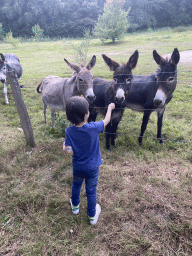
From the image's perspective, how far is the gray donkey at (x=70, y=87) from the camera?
10.9ft

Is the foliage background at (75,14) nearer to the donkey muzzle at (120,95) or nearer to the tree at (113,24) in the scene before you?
the tree at (113,24)

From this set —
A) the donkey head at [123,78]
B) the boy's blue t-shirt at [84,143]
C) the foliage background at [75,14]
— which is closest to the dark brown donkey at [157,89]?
the donkey head at [123,78]

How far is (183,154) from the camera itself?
346cm

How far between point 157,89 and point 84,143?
2181 mm

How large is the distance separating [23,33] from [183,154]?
60.2 m

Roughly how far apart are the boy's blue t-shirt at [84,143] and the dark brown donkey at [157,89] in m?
1.67

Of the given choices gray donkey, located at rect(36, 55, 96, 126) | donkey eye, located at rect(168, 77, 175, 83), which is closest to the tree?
gray donkey, located at rect(36, 55, 96, 126)

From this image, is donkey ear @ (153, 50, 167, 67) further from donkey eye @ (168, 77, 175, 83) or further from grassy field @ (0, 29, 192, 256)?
grassy field @ (0, 29, 192, 256)

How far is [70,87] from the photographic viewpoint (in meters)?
3.79

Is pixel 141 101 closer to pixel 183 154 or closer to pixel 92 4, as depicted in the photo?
pixel 183 154

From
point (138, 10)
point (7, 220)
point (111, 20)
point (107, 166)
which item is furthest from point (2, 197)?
point (138, 10)

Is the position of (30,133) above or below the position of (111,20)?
below

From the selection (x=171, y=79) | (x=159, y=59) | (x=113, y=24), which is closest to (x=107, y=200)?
(x=171, y=79)

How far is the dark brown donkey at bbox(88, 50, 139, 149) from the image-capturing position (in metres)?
3.02
